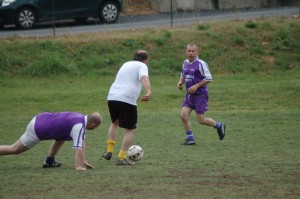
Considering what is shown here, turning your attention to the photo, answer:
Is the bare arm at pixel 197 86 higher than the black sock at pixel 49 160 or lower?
higher

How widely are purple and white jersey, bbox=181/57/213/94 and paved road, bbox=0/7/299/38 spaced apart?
37.6ft

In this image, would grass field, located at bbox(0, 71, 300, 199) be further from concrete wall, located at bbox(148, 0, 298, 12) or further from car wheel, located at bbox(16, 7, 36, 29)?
concrete wall, located at bbox(148, 0, 298, 12)

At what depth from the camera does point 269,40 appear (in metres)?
26.2

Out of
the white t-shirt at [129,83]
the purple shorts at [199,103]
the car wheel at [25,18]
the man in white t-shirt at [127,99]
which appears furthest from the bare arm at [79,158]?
the car wheel at [25,18]

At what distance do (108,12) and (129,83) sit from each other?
16.3m

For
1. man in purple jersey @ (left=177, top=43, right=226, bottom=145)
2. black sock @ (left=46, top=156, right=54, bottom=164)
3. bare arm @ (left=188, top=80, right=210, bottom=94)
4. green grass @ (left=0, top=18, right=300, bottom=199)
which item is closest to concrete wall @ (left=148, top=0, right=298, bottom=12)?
green grass @ (left=0, top=18, right=300, bottom=199)

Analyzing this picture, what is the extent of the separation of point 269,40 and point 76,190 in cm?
1699

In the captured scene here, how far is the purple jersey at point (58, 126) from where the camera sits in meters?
11.4

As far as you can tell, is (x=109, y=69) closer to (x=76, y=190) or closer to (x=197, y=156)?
(x=197, y=156)

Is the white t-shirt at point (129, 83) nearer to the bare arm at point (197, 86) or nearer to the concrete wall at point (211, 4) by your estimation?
the bare arm at point (197, 86)

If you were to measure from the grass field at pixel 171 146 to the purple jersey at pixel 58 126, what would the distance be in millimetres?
515

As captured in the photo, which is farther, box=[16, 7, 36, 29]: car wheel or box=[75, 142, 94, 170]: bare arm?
box=[16, 7, 36, 29]: car wheel

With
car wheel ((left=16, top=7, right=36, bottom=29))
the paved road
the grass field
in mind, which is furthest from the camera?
the paved road

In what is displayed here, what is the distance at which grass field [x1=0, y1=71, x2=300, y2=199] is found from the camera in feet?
33.4
